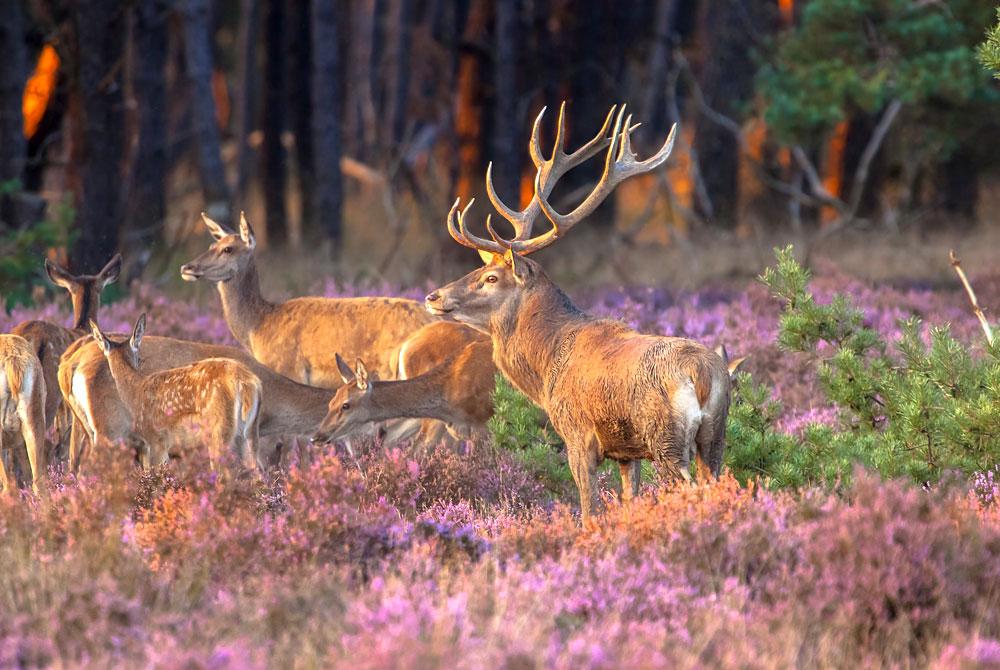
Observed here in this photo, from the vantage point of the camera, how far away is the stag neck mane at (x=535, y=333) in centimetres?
871

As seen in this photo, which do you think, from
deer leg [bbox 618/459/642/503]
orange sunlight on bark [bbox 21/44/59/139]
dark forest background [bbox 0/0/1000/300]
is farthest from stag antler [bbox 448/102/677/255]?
orange sunlight on bark [bbox 21/44/59/139]

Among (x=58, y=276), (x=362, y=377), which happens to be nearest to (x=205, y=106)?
(x=58, y=276)

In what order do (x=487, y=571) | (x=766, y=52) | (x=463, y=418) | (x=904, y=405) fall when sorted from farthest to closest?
1. (x=766, y=52)
2. (x=463, y=418)
3. (x=904, y=405)
4. (x=487, y=571)

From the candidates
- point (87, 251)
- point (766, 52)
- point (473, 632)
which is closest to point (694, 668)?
point (473, 632)

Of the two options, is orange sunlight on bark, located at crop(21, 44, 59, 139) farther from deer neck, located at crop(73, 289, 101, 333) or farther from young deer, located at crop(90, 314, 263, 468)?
young deer, located at crop(90, 314, 263, 468)

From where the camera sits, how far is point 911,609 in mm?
6031

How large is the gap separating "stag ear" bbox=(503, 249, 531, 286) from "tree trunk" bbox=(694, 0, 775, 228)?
1586cm

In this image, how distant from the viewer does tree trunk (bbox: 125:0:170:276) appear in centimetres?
1964

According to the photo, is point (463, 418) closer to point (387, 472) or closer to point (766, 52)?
point (387, 472)

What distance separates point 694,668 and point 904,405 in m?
3.60

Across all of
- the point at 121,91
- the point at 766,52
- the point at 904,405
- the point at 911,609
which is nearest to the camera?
the point at 911,609

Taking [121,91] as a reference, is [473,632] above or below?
below

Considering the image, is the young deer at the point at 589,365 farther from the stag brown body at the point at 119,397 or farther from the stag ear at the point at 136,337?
the stag ear at the point at 136,337

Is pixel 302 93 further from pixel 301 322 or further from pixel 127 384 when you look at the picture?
pixel 127 384
